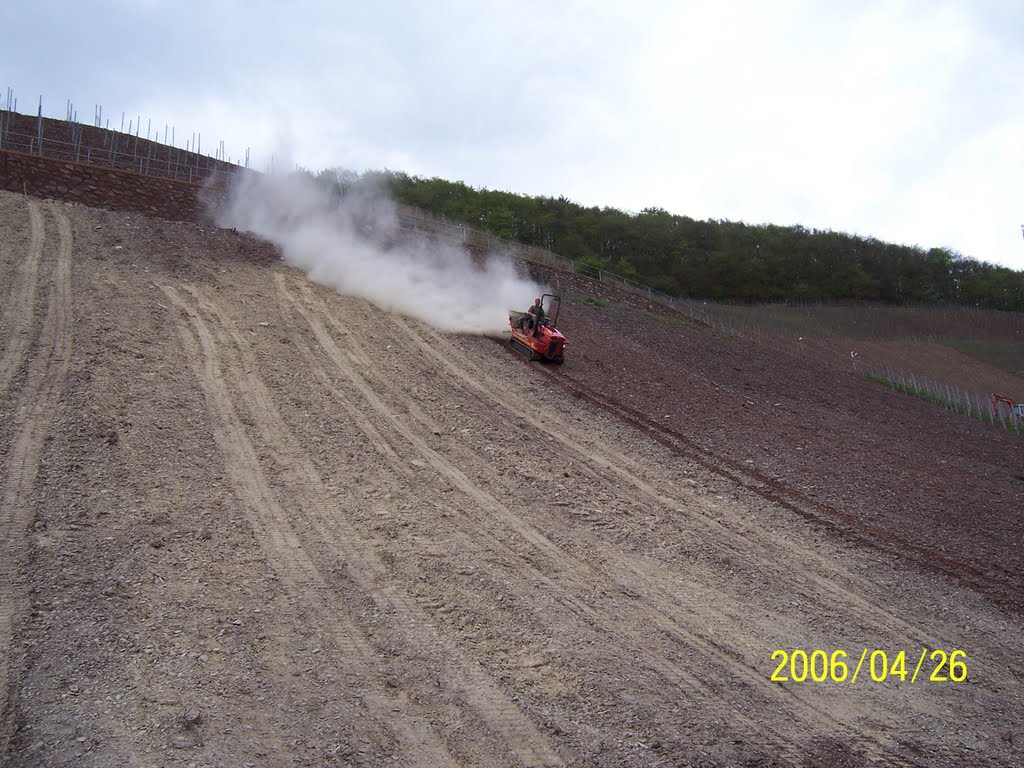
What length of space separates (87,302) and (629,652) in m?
13.6

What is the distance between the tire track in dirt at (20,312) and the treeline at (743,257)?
41.3 metres

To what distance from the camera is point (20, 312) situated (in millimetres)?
13719

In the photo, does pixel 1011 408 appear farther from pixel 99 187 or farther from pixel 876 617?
pixel 99 187

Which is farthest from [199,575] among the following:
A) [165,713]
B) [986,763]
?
[986,763]

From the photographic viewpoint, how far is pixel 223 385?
42.2 ft

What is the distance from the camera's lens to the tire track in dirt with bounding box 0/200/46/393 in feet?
37.6

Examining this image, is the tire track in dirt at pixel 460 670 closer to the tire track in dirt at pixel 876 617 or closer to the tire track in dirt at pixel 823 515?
the tire track in dirt at pixel 876 617

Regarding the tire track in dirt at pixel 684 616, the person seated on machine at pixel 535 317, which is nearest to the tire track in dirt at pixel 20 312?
the tire track in dirt at pixel 684 616

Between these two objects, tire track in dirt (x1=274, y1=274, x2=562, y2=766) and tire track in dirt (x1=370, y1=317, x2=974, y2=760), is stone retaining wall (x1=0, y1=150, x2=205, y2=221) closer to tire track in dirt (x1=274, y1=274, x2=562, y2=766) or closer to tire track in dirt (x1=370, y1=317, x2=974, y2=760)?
tire track in dirt (x1=370, y1=317, x2=974, y2=760)

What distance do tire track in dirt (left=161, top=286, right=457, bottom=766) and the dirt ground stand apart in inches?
1.4
